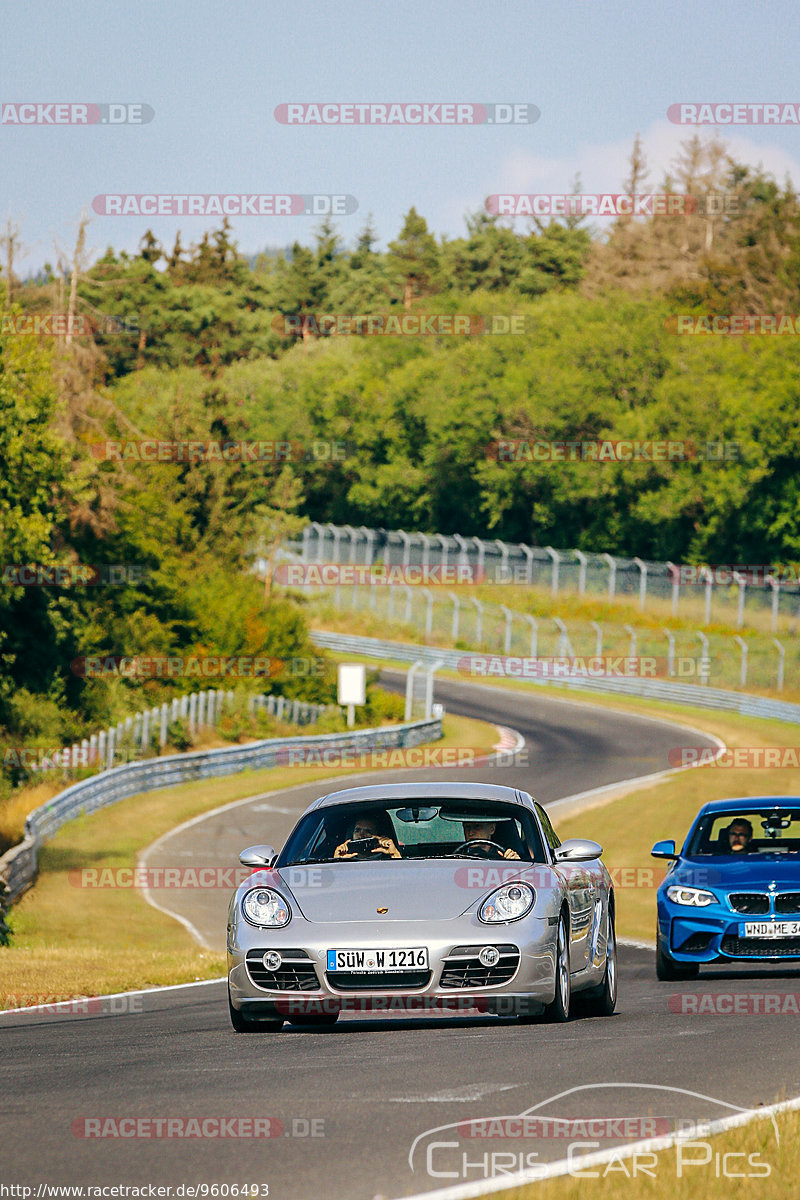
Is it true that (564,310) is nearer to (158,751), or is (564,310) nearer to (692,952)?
(158,751)

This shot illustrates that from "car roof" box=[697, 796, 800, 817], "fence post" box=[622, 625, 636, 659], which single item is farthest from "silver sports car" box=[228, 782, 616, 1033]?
"fence post" box=[622, 625, 636, 659]

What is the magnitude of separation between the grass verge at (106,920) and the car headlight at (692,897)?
4894 millimetres

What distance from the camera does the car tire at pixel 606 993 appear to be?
11.2m

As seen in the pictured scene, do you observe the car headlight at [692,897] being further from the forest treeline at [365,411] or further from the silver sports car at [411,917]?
the forest treeline at [365,411]

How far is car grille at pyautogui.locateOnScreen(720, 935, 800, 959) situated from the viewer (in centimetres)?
1373

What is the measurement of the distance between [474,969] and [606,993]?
7.39 ft

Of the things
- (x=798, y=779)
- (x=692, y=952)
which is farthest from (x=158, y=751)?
(x=692, y=952)

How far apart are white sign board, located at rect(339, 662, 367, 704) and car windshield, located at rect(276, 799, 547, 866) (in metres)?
43.5

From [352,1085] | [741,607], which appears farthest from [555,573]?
[352,1085]

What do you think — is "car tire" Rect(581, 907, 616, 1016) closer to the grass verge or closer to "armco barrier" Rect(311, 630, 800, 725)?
the grass verge

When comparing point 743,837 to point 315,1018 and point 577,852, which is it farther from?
point 315,1018

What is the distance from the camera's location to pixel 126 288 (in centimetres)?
12050

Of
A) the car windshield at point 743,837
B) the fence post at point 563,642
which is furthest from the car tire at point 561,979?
the fence post at point 563,642

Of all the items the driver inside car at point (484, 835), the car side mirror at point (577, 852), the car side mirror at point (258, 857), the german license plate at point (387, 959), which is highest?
the driver inside car at point (484, 835)
